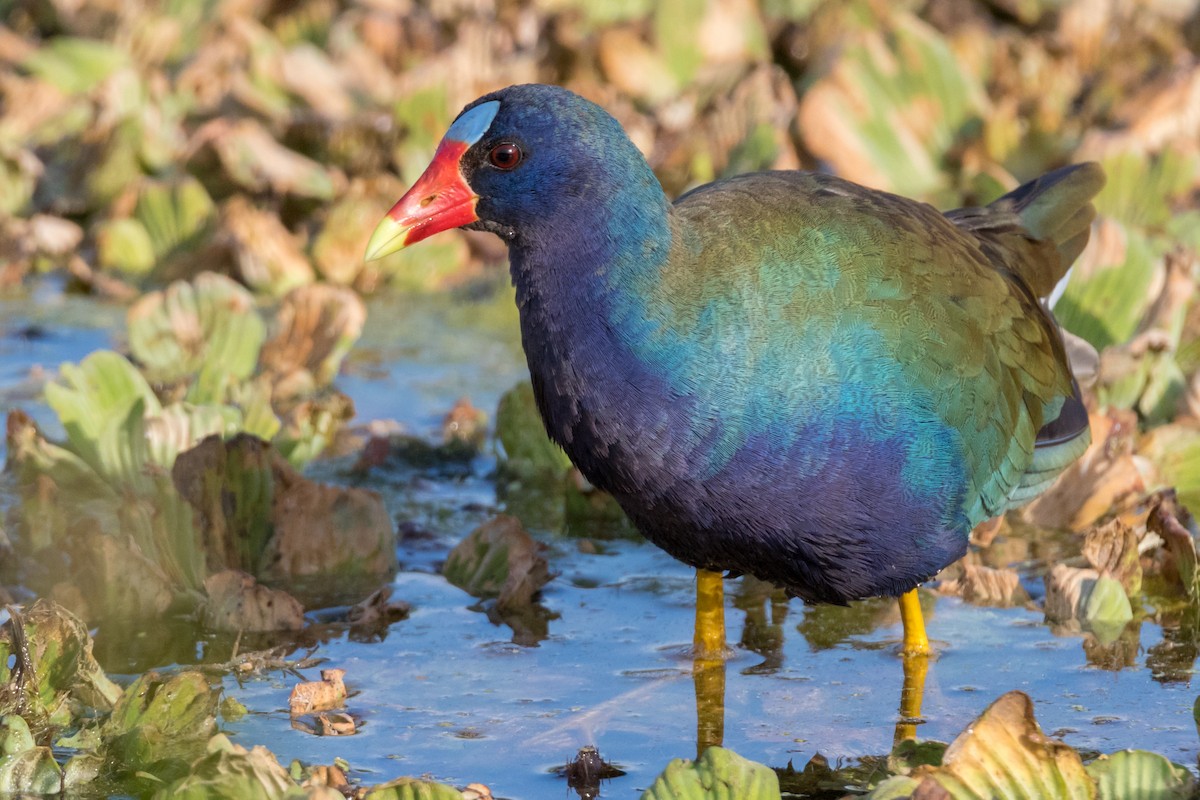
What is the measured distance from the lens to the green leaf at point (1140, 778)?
2436 millimetres

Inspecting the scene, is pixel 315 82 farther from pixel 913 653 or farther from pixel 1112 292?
pixel 913 653

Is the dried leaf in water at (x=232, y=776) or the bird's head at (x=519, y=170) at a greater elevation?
the bird's head at (x=519, y=170)

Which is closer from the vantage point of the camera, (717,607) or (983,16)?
(717,607)

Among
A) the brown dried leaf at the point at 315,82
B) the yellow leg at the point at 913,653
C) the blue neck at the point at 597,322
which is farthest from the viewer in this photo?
the brown dried leaf at the point at 315,82

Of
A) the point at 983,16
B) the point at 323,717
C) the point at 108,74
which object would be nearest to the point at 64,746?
the point at 323,717

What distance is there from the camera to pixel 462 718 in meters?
3.09

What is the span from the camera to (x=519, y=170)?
290cm

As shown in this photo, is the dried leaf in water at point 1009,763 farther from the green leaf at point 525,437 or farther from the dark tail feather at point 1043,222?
the green leaf at point 525,437

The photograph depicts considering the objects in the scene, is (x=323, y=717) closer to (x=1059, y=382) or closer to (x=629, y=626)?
(x=629, y=626)

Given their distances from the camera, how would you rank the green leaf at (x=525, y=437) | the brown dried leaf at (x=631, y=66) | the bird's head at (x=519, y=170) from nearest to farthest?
the bird's head at (x=519, y=170) < the green leaf at (x=525, y=437) < the brown dried leaf at (x=631, y=66)

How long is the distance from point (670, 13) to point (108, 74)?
7.15ft

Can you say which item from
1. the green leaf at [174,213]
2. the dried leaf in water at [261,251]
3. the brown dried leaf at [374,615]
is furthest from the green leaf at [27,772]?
the green leaf at [174,213]

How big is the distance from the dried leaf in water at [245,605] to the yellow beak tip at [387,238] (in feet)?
2.68

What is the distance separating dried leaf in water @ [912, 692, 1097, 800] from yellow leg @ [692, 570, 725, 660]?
91 centimetres
